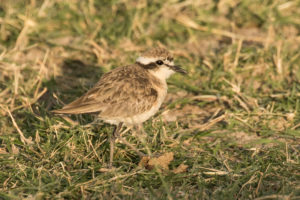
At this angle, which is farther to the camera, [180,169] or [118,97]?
[118,97]

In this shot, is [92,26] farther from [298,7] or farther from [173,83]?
[298,7]

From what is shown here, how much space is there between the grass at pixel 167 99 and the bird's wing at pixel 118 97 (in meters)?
0.38

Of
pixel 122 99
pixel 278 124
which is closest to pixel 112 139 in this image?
pixel 122 99

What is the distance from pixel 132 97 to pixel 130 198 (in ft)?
4.30

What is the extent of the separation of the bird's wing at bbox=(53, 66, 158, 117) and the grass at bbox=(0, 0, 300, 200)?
1.24 ft

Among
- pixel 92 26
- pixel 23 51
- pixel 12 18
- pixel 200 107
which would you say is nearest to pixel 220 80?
pixel 200 107

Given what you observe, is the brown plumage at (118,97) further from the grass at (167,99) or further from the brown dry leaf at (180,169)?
the brown dry leaf at (180,169)

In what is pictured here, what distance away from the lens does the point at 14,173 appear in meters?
4.71

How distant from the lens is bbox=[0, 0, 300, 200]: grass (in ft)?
15.0

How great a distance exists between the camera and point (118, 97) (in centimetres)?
516

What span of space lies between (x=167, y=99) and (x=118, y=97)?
5.18 ft

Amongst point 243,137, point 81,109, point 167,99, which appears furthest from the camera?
point 167,99

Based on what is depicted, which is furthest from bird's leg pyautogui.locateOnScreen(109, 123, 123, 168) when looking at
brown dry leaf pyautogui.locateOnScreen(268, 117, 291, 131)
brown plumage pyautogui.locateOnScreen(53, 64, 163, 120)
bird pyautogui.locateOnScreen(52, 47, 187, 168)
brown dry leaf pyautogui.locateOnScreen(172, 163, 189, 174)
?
brown dry leaf pyautogui.locateOnScreen(268, 117, 291, 131)

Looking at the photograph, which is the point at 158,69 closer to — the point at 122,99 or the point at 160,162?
the point at 122,99
